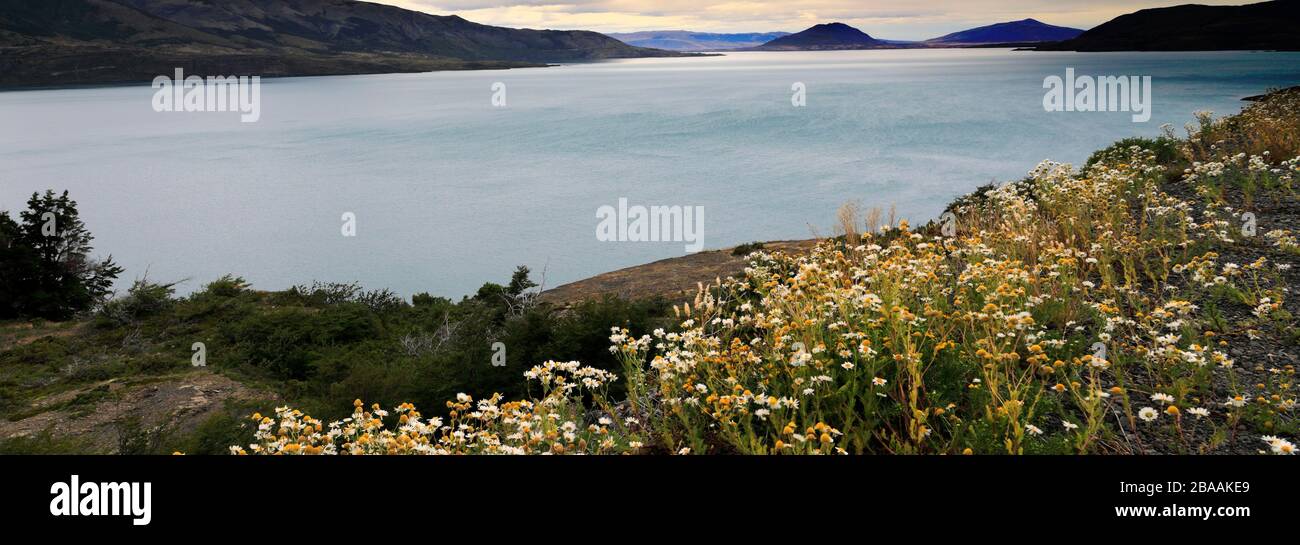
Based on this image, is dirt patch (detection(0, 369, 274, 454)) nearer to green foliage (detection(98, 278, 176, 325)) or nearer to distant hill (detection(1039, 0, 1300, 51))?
green foliage (detection(98, 278, 176, 325))

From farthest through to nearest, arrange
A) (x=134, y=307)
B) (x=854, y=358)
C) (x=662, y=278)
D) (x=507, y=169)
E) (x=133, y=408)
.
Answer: (x=507, y=169) < (x=662, y=278) < (x=134, y=307) < (x=133, y=408) < (x=854, y=358)

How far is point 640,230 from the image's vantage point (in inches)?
1715

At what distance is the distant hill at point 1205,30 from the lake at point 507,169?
32.7 feet

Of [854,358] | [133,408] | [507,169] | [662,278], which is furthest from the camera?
[507,169]

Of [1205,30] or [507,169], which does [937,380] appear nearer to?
[507,169]

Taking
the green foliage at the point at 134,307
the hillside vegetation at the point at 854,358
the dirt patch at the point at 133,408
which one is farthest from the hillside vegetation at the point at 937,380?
the green foliage at the point at 134,307

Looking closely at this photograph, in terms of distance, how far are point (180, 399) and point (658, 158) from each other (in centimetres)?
5469

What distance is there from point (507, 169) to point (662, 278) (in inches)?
1783

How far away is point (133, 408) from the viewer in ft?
35.7

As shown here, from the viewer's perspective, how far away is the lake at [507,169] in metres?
39.2

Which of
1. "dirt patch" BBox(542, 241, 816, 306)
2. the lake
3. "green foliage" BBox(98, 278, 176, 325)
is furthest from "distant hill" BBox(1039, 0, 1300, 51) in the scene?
"green foliage" BBox(98, 278, 176, 325)

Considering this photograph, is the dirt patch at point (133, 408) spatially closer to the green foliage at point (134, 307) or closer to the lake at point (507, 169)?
the green foliage at point (134, 307)

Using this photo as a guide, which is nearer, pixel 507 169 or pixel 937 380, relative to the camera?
pixel 937 380

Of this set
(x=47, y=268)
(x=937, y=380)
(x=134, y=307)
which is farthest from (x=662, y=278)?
(x=47, y=268)
